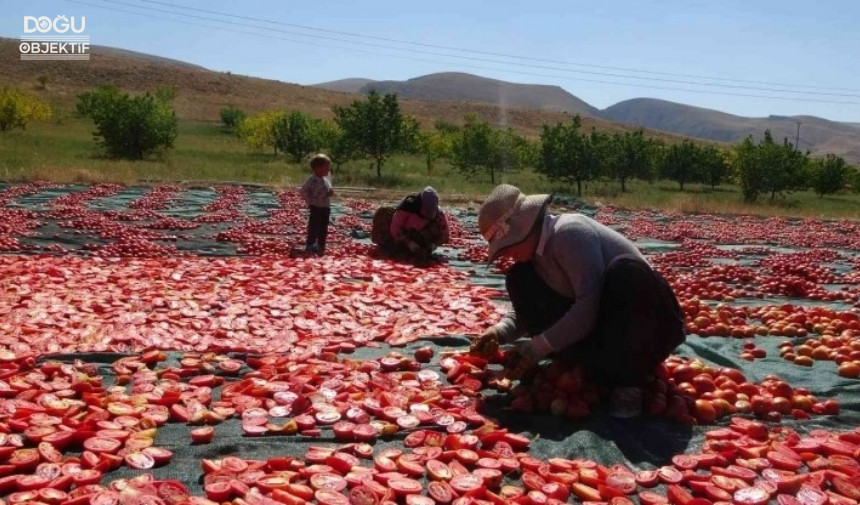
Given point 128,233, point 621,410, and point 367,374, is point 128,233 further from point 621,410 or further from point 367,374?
point 621,410

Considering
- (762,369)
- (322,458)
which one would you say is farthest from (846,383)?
(322,458)

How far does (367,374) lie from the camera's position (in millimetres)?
4594

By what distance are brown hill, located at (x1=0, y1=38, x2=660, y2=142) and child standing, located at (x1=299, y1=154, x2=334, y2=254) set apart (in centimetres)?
6413

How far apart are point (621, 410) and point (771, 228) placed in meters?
15.3

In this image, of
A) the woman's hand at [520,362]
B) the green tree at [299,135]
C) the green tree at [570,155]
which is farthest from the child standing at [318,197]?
the green tree at [299,135]

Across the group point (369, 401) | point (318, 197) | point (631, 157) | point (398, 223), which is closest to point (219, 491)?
point (369, 401)

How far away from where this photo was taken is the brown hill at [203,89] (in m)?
78.7

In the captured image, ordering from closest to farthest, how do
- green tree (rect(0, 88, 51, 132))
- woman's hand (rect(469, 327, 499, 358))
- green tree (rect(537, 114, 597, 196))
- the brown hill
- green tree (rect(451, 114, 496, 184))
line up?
woman's hand (rect(469, 327, 499, 358)) → green tree (rect(537, 114, 597, 196)) → green tree (rect(451, 114, 496, 184)) → green tree (rect(0, 88, 51, 132)) → the brown hill

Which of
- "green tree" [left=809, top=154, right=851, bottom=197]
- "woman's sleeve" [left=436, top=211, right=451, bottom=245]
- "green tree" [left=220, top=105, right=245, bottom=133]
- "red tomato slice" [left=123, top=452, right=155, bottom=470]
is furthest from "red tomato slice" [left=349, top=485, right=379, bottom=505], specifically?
"green tree" [left=220, top=105, right=245, bottom=133]

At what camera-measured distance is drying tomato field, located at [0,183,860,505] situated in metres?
3.17

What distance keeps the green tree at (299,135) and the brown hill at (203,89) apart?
3180 centimetres

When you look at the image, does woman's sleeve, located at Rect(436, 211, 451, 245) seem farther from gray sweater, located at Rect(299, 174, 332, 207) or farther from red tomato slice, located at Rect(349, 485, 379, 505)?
red tomato slice, located at Rect(349, 485, 379, 505)

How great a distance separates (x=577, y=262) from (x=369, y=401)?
4.51ft

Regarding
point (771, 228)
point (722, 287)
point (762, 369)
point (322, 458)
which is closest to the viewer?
point (322, 458)
